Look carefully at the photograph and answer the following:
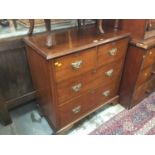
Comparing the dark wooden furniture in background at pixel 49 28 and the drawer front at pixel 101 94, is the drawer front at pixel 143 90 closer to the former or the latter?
the drawer front at pixel 101 94

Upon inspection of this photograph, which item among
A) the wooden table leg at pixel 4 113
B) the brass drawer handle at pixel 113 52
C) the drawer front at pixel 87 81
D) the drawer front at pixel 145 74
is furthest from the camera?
the drawer front at pixel 145 74

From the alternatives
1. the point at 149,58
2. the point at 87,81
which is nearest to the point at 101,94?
the point at 87,81

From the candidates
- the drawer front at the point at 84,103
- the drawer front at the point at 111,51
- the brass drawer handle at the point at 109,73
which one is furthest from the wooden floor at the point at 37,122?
the drawer front at the point at 111,51

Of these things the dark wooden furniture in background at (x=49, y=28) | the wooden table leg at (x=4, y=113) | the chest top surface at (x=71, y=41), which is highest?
the dark wooden furniture in background at (x=49, y=28)

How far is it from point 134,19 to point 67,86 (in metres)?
0.79

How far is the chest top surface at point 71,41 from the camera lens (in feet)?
3.18

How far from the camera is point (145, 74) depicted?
5.09 feet

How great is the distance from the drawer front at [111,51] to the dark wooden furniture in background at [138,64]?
90 mm

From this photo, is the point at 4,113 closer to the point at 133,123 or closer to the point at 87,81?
the point at 87,81

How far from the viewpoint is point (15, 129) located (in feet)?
4.93
